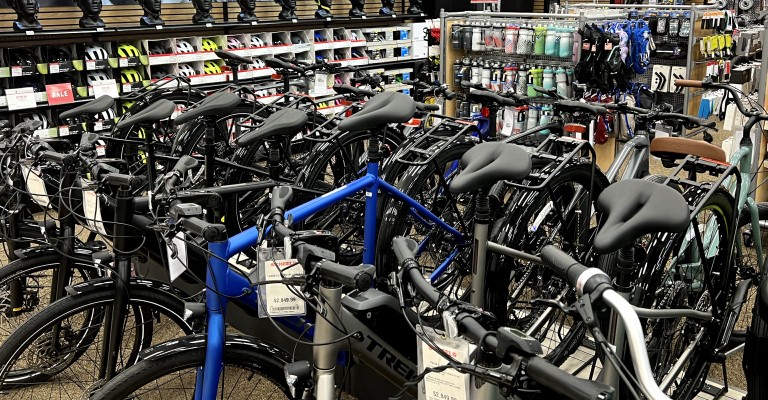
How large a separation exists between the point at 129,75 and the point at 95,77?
1.00ft

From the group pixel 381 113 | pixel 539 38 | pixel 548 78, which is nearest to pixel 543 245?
pixel 381 113

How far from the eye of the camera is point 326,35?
7.84m

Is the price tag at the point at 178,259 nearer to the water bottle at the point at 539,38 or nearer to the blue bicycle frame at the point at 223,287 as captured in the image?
the blue bicycle frame at the point at 223,287

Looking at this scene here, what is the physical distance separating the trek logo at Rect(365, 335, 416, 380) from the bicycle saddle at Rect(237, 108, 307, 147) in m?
0.88

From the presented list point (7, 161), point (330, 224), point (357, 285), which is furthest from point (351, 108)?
point (357, 285)

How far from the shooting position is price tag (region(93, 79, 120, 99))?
578cm

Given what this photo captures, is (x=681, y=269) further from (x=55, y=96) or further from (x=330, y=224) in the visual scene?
(x=55, y=96)

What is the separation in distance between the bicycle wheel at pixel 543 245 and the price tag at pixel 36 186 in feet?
5.42

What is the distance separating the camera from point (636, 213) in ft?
4.62

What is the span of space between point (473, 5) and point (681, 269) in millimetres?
8384

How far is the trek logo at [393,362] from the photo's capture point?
2.16m

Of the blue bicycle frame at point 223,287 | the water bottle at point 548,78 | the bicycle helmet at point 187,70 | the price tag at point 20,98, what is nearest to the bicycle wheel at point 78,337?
the blue bicycle frame at point 223,287

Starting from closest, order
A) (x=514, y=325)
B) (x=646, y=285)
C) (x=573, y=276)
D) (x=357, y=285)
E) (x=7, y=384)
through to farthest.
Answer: (x=573, y=276) → (x=357, y=285) → (x=646, y=285) → (x=7, y=384) → (x=514, y=325)

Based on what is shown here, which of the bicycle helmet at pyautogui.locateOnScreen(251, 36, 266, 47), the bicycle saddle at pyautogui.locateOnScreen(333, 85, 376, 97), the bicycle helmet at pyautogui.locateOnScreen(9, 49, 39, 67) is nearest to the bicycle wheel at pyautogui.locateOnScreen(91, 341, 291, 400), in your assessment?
the bicycle saddle at pyautogui.locateOnScreen(333, 85, 376, 97)
